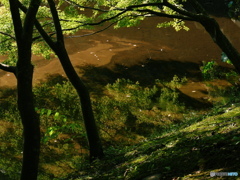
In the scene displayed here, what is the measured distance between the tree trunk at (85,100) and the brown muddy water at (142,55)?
583cm

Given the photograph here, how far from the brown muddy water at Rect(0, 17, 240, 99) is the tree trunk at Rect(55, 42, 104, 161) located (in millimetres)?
5826

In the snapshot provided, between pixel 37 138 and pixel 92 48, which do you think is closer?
pixel 37 138

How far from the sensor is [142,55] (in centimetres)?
1648

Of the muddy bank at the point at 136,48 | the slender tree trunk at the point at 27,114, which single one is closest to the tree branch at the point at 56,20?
the slender tree trunk at the point at 27,114

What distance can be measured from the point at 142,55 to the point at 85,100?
1068cm

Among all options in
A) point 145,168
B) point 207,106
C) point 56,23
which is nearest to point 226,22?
point 207,106

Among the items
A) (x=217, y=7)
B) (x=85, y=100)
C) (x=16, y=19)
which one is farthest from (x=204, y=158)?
(x=217, y=7)

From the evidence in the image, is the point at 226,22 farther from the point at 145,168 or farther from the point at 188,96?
the point at 145,168

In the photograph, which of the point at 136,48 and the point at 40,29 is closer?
the point at 40,29

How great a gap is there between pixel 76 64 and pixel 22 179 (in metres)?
12.0

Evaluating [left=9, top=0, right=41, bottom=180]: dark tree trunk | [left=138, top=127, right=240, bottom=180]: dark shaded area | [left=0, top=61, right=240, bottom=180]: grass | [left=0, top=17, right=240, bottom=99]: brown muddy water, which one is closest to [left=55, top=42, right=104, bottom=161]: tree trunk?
[left=0, top=61, right=240, bottom=180]: grass

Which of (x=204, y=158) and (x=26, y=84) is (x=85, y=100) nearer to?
(x=26, y=84)

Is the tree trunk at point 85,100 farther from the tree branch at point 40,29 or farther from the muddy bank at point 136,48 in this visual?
the muddy bank at point 136,48

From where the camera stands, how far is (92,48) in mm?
18031
